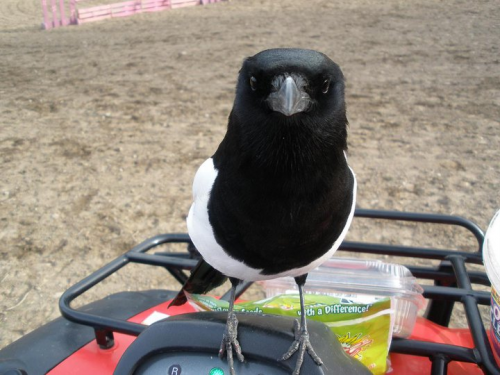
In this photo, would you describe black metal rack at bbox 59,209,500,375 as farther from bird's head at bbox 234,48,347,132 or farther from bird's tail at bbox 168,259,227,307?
bird's head at bbox 234,48,347,132

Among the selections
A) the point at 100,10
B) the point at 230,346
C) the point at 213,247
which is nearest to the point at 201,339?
the point at 230,346

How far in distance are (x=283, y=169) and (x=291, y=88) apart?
0.68ft

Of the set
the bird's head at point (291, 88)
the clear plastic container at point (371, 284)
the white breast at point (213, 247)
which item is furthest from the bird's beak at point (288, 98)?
the clear plastic container at point (371, 284)

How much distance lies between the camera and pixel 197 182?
160 cm

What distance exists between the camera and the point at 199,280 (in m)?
1.68

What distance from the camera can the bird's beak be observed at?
3.84 ft

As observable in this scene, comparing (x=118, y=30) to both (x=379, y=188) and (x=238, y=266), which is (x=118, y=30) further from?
(x=238, y=266)

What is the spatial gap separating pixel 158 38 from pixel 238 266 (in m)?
8.59

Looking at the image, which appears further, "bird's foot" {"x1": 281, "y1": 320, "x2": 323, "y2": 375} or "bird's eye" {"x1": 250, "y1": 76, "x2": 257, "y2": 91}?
"bird's eye" {"x1": 250, "y1": 76, "x2": 257, "y2": 91}

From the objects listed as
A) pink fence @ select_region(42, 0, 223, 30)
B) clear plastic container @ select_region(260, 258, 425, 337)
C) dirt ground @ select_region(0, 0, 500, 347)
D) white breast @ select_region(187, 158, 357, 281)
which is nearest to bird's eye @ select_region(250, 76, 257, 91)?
white breast @ select_region(187, 158, 357, 281)

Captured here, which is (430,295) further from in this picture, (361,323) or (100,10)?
(100,10)

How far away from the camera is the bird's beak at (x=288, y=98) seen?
1.17 m

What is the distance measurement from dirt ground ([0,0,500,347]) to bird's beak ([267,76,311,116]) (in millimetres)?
2273

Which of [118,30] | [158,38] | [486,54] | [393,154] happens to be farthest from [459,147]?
[118,30]
